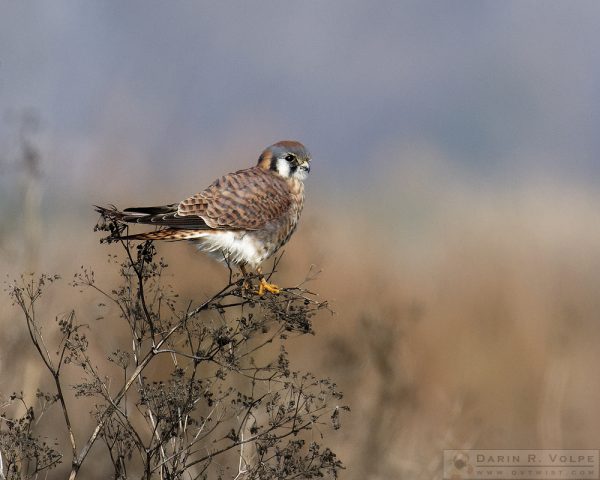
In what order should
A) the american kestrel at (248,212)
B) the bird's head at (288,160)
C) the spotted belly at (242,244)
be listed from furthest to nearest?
1. the bird's head at (288,160)
2. the spotted belly at (242,244)
3. the american kestrel at (248,212)

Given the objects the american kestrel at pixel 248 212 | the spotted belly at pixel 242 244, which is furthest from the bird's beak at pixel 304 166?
the spotted belly at pixel 242 244

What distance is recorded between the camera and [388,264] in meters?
12.0

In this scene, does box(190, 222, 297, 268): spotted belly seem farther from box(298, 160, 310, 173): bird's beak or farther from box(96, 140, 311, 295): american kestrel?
box(298, 160, 310, 173): bird's beak

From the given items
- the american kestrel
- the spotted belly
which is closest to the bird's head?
the american kestrel

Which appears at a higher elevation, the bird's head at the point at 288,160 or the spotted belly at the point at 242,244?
the bird's head at the point at 288,160

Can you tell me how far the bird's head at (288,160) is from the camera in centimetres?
596

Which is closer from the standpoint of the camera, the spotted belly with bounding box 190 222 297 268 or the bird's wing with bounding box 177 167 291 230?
the bird's wing with bounding box 177 167 291 230

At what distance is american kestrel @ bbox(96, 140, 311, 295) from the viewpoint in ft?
16.8

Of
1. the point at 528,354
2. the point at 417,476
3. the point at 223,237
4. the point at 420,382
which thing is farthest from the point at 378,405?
the point at 528,354

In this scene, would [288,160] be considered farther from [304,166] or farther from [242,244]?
[242,244]

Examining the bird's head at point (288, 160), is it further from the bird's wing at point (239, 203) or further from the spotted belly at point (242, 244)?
the spotted belly at point (242, 244)

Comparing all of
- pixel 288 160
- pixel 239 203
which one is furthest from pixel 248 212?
pixel 288 160

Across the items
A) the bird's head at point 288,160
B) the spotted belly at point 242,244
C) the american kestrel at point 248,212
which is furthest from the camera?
the bird's head at point 288,160

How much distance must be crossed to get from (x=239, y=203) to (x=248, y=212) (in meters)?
0.07
